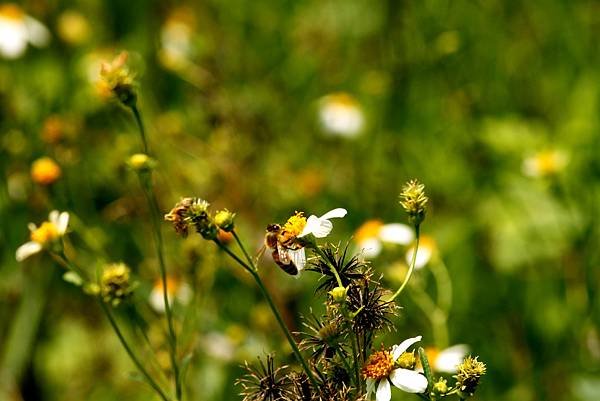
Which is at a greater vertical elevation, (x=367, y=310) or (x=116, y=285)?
(x=116, y=285)

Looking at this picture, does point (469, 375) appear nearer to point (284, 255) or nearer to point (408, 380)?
point (408, 380)

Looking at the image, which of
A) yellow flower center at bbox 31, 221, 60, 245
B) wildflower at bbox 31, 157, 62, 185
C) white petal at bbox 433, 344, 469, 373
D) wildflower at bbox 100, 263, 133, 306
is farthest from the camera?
wildflower at bbox 31, 157, 62, 185

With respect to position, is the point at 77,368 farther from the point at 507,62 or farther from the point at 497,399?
the point at 507,62

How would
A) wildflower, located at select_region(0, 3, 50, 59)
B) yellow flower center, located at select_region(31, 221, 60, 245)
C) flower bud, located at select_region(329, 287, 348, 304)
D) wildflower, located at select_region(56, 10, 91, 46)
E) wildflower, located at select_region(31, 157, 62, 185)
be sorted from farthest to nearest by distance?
wildflower, located at select_region(56, 10, 91, 46)
wildflower, located at select_region(0, 3, 50, 59)
wildflower, located at select_region(31, 157, 62, 185)
yellow flower center, located at select_region(31, 221, 60, 245)
flower bud, located at select_region(329, 287, 348, 304)

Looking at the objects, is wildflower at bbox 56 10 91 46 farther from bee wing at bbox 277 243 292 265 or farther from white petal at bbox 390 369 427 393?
white petal at bbox 390 369 427 393

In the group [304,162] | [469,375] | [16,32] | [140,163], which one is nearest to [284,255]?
[469,375]

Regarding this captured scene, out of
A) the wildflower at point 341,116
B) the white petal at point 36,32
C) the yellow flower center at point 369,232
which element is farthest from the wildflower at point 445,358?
the white petal at point 36,32

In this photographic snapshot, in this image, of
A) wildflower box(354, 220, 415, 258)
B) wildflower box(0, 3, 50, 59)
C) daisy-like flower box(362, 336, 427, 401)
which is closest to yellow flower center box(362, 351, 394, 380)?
daisy-like flower box(362, 336, 427, 401)
